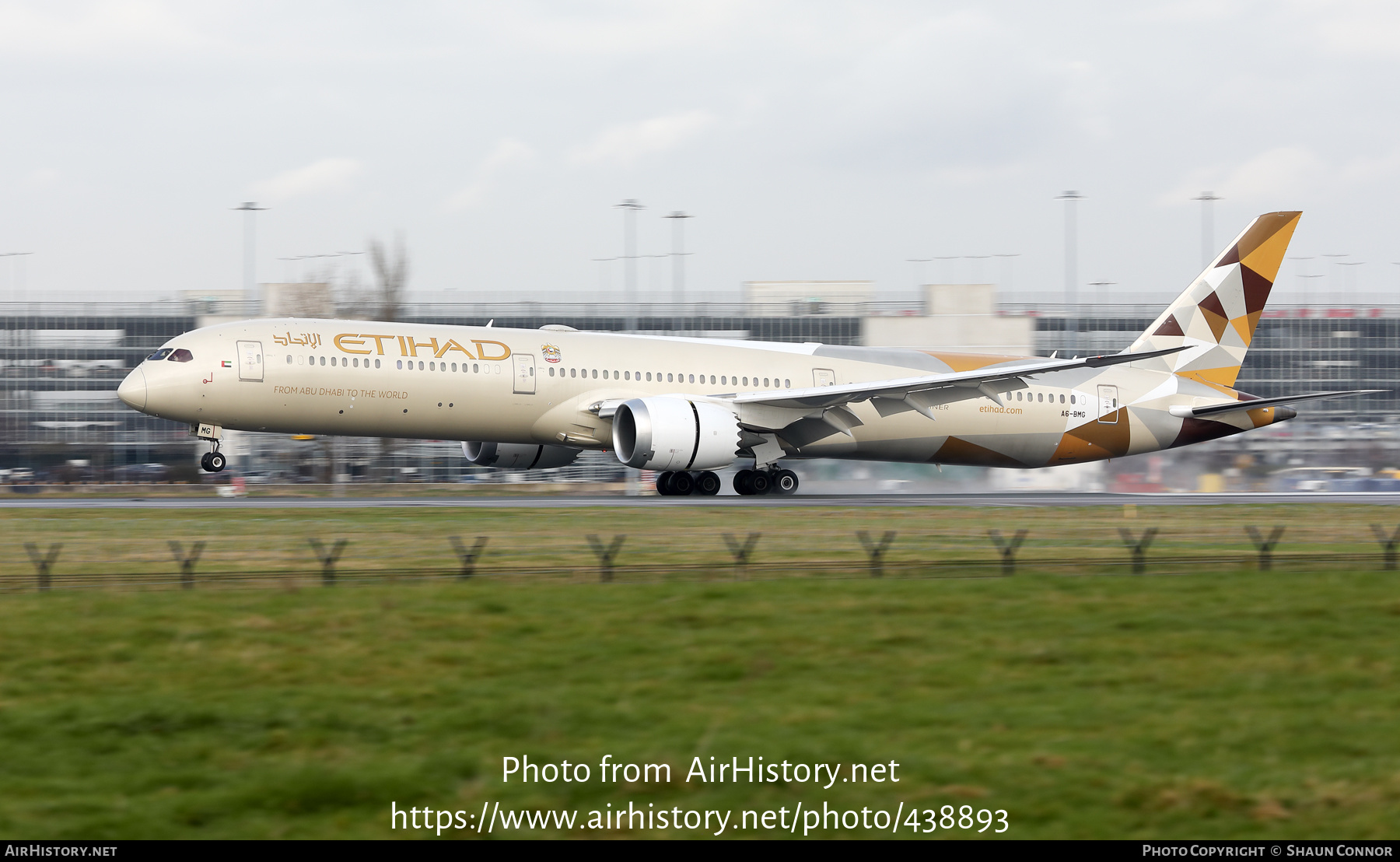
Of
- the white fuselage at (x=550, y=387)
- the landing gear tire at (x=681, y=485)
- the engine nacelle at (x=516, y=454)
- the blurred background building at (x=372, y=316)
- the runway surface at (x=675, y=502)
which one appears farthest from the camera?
the blurred background building at (x=372, y=316)

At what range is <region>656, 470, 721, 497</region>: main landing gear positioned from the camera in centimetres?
3659

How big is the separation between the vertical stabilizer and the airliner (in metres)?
0.05

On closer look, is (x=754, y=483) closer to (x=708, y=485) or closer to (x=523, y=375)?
(x=708, y=485)

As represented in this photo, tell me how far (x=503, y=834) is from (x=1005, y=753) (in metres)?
3.89

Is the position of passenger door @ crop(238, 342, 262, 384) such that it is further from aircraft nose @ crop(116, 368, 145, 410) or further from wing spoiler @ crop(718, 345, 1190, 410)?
wing spoiler @ crop(718, 345, 1190, 410)

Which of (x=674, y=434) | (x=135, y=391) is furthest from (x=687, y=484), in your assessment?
(x=135, y=391)

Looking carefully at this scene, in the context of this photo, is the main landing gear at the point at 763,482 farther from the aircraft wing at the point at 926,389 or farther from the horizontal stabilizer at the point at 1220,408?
the horizontal stabilizer at the point at 1220,408

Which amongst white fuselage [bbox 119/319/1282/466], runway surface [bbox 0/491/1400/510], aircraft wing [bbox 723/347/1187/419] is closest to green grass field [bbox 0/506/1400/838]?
runway surface [bbox 0/491/1400/510]

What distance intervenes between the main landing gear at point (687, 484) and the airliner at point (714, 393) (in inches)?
2.1

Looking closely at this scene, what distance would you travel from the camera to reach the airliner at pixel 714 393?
32500 millimetres

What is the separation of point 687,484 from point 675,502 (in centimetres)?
285

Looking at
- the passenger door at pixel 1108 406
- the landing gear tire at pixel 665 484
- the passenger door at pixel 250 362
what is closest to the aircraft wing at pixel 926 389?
the landing gear tire at pixel 665 484
